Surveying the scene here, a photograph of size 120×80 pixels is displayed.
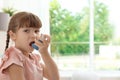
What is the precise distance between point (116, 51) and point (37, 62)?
2505 millimetres

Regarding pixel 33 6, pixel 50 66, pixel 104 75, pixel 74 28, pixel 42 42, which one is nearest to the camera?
pixel 42 42

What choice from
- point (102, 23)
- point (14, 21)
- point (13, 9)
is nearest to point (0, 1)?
point (13, 9)

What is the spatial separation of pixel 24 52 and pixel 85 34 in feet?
8.06

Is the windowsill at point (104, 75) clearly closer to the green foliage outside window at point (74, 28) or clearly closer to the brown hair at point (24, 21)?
the green foliage outside window at point (74, 28)

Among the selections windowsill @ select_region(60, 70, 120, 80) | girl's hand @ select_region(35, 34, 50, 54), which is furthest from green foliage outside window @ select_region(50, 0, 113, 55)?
girl's hand @ select_region(35, 34, 50, 54)

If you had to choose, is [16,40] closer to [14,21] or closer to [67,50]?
[14,21]

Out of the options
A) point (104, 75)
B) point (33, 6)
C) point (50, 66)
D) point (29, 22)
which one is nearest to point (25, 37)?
point (29, 22)

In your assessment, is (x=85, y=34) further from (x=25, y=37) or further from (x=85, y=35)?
(x=25, y=37)

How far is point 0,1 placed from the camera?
119 inches

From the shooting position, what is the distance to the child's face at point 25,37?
105cm

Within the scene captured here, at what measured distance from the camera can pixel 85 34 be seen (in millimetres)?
3479

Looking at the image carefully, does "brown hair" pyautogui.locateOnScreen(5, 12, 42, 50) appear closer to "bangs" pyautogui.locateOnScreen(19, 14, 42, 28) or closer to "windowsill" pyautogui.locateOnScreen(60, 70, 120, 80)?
"bangs" pyautogui.locateOnScreen(19, 14, 42, 28)

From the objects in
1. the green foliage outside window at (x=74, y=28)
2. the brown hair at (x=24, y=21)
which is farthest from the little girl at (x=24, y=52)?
the green foliage outside window at (x=74, y=28)

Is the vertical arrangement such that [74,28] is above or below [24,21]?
below
